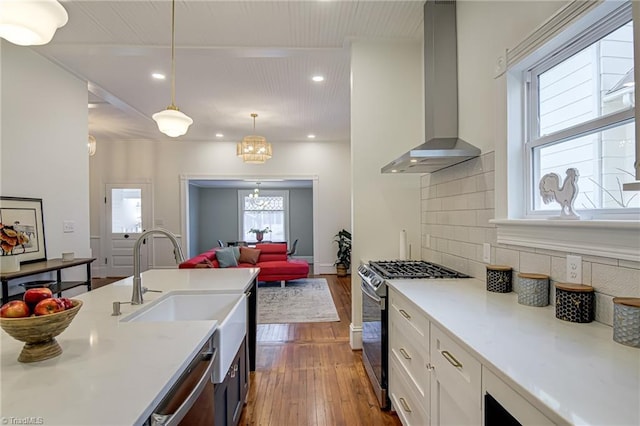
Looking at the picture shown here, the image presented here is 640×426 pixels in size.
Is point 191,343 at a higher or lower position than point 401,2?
lower

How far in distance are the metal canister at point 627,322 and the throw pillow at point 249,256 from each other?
5793mm

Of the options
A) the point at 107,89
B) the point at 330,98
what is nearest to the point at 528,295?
the point at 330,98

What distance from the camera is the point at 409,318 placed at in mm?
1714

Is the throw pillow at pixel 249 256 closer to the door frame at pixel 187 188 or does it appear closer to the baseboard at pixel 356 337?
the door frame at pixel 187 188

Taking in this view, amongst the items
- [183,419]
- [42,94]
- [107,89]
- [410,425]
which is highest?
[107,89]

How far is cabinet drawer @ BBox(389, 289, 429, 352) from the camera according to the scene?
1.50 m

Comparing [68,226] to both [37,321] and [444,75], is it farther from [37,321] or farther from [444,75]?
[444,75]

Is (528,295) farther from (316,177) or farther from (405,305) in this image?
(316,177)

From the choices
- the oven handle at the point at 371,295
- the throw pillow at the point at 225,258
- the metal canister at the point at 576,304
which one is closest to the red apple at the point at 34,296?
the oven handle at the point at 371,295

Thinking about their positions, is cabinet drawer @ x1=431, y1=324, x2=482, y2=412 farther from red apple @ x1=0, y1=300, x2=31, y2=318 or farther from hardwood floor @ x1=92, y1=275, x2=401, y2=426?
red apple @ x1=0, y1=300, x2=31, y2=318

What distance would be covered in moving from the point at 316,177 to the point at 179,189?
3029 millimetres

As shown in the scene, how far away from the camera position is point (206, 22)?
9.10 ft

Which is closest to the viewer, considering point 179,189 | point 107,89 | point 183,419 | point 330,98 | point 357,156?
point 183,419

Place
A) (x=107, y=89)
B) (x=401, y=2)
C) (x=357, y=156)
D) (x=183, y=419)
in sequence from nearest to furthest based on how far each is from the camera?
(x=183, y=419) < (x=401, y=2) < (x=357, y=156) < (x=107, y=89)
